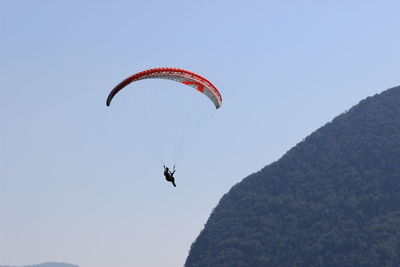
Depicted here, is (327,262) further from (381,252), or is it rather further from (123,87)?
(123,87)

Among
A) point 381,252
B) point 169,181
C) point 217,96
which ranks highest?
point 381,252

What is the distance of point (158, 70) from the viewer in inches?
1858

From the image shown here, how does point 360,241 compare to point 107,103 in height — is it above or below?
above

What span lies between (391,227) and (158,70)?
162 metres

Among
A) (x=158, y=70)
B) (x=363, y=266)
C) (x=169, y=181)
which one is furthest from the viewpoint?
(x=363, y=266)

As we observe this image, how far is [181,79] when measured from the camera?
1929 inches

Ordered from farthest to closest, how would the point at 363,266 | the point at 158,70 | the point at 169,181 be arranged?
the point at 363,266, the point at 169,181, the point at 158,70

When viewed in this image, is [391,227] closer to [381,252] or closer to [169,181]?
[381,252]

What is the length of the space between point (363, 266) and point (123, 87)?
151518 mm

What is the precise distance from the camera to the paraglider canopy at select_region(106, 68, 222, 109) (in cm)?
4719

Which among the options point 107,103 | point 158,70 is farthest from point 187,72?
point 107,103

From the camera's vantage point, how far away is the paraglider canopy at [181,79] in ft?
155

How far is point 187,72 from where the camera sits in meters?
48.8

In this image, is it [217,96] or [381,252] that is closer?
[217,96]
